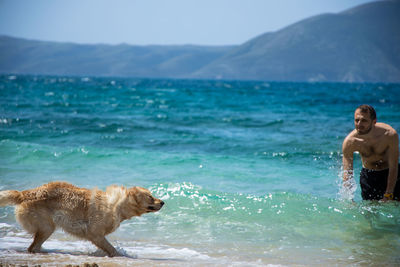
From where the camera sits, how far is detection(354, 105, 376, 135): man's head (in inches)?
239

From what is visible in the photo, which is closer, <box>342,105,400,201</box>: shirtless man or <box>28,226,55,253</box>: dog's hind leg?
<box>28,226,55,253</box>: dog's hind leg

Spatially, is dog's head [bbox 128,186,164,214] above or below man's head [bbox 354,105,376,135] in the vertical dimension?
below

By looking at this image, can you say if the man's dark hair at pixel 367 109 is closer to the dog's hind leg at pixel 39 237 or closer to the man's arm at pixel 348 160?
the man's arm at pixel 348 160

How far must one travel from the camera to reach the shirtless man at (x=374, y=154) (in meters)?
6.14

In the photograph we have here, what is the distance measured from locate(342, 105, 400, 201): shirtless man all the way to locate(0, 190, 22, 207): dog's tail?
→ 4.69 meters

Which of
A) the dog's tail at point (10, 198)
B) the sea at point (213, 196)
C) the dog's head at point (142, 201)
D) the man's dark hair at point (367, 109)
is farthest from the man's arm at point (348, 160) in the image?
the dog's tail at point (10, 198)

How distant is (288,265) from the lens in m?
4.68

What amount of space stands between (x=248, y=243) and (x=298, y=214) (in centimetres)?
153

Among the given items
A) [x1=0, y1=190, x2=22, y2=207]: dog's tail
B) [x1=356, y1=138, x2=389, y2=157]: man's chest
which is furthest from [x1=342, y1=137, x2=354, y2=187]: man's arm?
[x1=0, y1=190, x2=22, y2=207]: dog's tail

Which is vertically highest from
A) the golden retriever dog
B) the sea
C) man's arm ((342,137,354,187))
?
man's arm ((342,137,354,187))

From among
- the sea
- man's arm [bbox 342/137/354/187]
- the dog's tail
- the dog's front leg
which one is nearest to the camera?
the dog's tail

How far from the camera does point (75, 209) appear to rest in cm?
464

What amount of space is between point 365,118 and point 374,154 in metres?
0.65

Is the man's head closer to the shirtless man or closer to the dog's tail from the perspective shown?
the shirtless man
